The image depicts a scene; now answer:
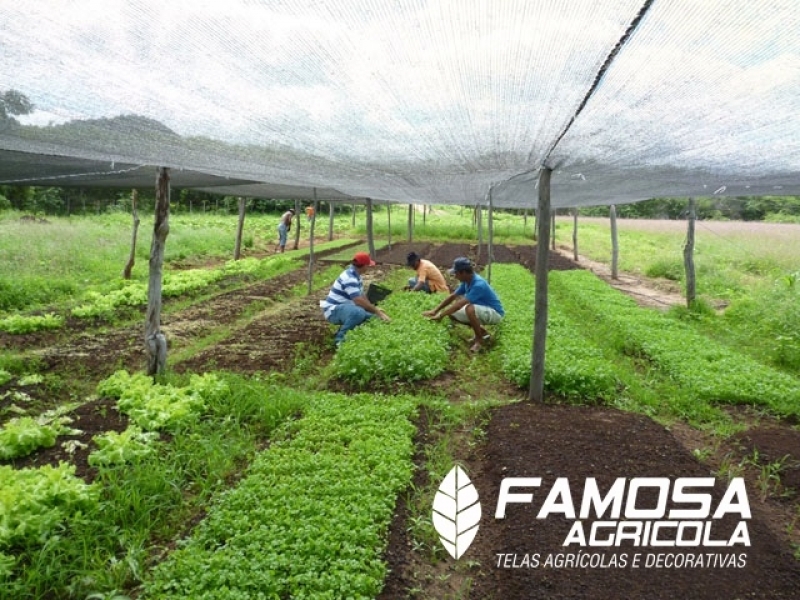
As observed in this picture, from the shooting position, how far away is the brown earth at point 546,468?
3.10m

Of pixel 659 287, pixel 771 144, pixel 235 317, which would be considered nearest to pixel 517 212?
pixel 659 287

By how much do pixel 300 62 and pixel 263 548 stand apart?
107 inches

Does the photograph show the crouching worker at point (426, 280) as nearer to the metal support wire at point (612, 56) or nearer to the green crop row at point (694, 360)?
the green crop row at point (694, 360)

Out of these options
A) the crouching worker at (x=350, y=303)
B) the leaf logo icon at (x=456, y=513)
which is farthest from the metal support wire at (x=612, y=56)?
the crouching worker at (x=350, y=303)

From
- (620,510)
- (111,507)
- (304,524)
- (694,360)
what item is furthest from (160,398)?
(694,360)

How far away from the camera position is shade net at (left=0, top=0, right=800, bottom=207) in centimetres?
229

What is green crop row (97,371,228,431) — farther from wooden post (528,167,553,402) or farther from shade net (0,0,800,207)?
wooden post (528,167,553,402)

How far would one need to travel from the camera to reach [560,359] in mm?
6504

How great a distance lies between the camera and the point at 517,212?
179ft

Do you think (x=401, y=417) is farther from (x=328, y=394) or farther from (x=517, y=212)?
(x=517, y=212)

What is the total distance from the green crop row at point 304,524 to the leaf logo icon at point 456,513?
32cm

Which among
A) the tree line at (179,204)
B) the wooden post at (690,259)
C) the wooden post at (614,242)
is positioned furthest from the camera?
the tree line at (179,204)

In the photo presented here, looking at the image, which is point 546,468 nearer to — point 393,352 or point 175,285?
point 393,352

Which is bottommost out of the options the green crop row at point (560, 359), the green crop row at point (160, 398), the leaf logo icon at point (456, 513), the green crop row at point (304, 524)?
the leaf logo icon at point (456, 513)
